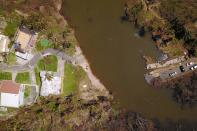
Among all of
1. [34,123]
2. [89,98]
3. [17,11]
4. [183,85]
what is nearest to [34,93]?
[34,123]

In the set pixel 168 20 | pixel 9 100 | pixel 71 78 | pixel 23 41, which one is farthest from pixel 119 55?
pixel 9 100

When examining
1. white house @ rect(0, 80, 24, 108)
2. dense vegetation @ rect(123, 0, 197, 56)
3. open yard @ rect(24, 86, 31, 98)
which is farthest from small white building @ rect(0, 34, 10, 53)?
dense vegetation @ rect(123, 0, 197, 56)

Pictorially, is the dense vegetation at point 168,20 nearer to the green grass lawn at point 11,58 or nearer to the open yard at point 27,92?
the green grass lawn at point 11,58

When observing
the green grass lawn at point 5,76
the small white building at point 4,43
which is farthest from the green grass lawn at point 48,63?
the small white building at point 4,43

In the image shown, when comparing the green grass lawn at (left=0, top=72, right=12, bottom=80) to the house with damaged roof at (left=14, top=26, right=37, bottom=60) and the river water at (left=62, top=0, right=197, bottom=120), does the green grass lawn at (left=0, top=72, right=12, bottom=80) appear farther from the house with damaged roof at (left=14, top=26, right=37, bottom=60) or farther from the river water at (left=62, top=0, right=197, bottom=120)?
the river water at (left=62, top=0, right=197, bottom=120)

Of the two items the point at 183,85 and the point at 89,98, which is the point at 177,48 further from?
the point at 89,98
